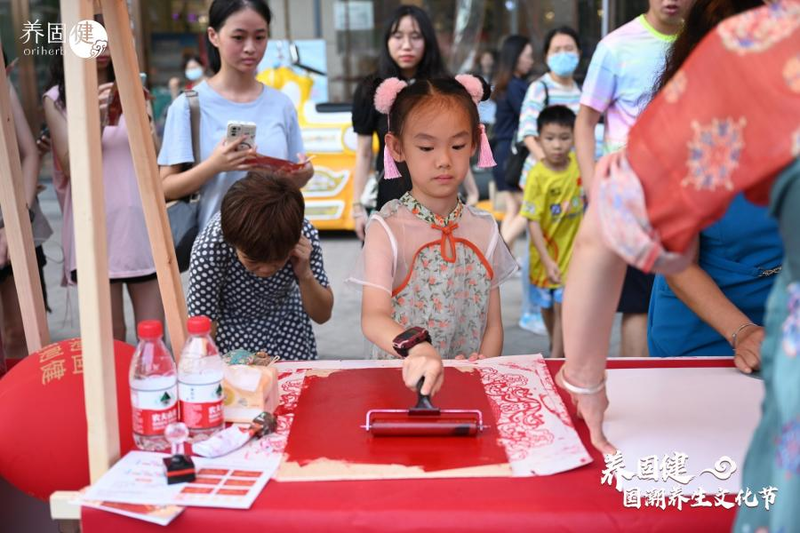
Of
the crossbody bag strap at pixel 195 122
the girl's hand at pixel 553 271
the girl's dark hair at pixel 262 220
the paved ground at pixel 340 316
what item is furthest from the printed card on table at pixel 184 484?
the girl's hand at pixel 553 271

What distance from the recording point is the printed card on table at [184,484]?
3.68 feet

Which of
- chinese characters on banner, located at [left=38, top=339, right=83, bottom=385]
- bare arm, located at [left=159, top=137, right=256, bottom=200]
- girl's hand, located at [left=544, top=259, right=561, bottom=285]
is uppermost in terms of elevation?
bare arm, located at [left=159, top=137, right=256, bottom=200]

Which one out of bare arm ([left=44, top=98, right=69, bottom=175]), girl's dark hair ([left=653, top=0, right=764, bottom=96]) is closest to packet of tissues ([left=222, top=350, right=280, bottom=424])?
girl's dark hair ([left=653, top=0, right=764, bottom=96])

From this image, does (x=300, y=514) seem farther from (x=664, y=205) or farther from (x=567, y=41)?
(x=567, y=41)

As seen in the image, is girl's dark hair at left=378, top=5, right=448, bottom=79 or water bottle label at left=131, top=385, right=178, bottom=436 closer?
water bottle label at left=131, top=385, right=178, bottom=436

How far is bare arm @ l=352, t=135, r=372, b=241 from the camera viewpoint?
10.7 feet

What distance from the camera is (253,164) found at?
268 cm

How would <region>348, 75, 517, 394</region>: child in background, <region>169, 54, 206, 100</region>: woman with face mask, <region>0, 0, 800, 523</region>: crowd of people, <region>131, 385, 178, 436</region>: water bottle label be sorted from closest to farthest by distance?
1. <region>0, 0, 800, 523</region>: crowd of people
2. <region>131, 385, 178, 436</region>: water bottle label
3. <region>348, 75, 517, 394</region>: child in background
4. <region>169, 54, 206, 100</region>: woman with face mask

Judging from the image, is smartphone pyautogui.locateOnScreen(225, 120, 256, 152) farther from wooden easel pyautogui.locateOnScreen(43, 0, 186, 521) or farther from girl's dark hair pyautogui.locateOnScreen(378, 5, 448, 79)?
wooden easel pyautogui.locateOnScreen(43, 0, 186, 521)

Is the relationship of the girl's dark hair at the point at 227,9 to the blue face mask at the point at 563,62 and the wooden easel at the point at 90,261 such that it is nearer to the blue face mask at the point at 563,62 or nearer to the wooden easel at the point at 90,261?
the wooden easel at the point at 90,261

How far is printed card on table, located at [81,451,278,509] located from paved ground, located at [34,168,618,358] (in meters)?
2.16

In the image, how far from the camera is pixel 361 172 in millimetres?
3391

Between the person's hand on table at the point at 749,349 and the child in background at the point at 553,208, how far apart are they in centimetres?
209

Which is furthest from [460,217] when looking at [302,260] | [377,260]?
[302,260]
